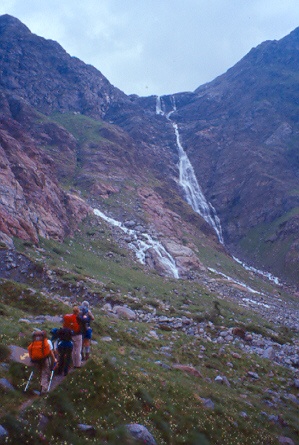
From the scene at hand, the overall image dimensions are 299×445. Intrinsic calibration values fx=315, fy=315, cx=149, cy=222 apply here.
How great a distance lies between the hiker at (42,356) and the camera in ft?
30.1

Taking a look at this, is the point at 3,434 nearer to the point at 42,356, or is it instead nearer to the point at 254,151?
the point at 42,356

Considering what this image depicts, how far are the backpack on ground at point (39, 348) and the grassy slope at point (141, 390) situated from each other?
1.64 feet

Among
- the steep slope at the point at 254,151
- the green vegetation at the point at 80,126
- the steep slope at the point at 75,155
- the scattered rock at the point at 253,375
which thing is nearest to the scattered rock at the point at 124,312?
the scattered rock at the point at 253,375

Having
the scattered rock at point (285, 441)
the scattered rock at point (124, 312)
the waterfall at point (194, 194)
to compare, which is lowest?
the scattered rock at point (285, 441)

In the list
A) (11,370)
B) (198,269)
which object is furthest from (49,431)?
(198,269)

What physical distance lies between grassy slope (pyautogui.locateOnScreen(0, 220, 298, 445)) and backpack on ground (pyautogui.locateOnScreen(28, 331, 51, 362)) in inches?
19.7

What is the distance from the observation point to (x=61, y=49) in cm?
14375

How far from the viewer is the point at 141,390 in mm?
10781

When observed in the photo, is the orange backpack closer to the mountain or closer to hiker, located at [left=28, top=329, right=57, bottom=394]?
hiker, located at [left=28, top=329, right=57, bottom=394]

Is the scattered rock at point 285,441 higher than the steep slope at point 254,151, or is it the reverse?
the steep slope at point 254,151

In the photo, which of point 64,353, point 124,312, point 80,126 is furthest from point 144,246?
point 80,126

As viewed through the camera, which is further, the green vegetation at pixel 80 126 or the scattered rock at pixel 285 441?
the green vegetation at pixel 80 126

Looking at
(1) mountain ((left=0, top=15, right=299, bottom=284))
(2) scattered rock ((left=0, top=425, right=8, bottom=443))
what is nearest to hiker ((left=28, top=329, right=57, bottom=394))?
(2) scattered rock ((left=0, top=425, right=8, bottom=443))

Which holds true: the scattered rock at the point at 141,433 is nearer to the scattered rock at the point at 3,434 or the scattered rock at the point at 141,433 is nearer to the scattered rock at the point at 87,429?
the scattered rock at the point at 87,429
